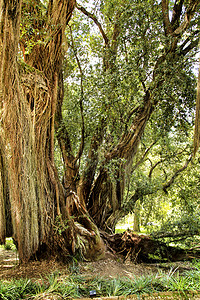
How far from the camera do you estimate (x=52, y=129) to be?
2.86 m

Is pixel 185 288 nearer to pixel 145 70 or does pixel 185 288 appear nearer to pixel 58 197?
pixel 58 197

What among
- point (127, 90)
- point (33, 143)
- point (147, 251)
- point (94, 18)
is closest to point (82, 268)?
point (147, 251)

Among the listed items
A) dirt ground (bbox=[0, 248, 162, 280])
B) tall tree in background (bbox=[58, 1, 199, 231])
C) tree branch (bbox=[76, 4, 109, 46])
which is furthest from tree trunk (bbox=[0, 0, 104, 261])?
tree branch (bbox=[76, 4, 109, 46])

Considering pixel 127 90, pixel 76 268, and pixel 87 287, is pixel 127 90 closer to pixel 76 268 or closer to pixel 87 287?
pixel 76 268

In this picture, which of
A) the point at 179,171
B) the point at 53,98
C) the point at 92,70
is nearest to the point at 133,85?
the point at 92,70

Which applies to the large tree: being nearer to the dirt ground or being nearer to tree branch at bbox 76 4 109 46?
tree branch at bbox 76 4 109 46

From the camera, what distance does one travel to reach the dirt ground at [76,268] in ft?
7.93

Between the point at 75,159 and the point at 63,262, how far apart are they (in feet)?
5.66

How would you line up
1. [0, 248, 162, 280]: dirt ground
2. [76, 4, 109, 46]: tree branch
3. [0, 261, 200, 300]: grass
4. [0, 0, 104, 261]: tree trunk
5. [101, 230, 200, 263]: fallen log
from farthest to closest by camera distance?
[76, 4, 109, 46]: tree branch < [101, 230, 200, 263]: fallen log < [0, 248, 162, 280]: dirt ground < [0, 0, 104, 261]: tree trunk < [0, 261, 200, 300]: grass

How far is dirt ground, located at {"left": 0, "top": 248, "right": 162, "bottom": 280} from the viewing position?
2416 mm

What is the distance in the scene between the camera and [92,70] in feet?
13.4

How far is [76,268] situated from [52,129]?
1692mm

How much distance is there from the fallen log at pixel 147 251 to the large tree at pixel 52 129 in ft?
1.57

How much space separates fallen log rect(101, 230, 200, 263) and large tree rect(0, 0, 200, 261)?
48cm
